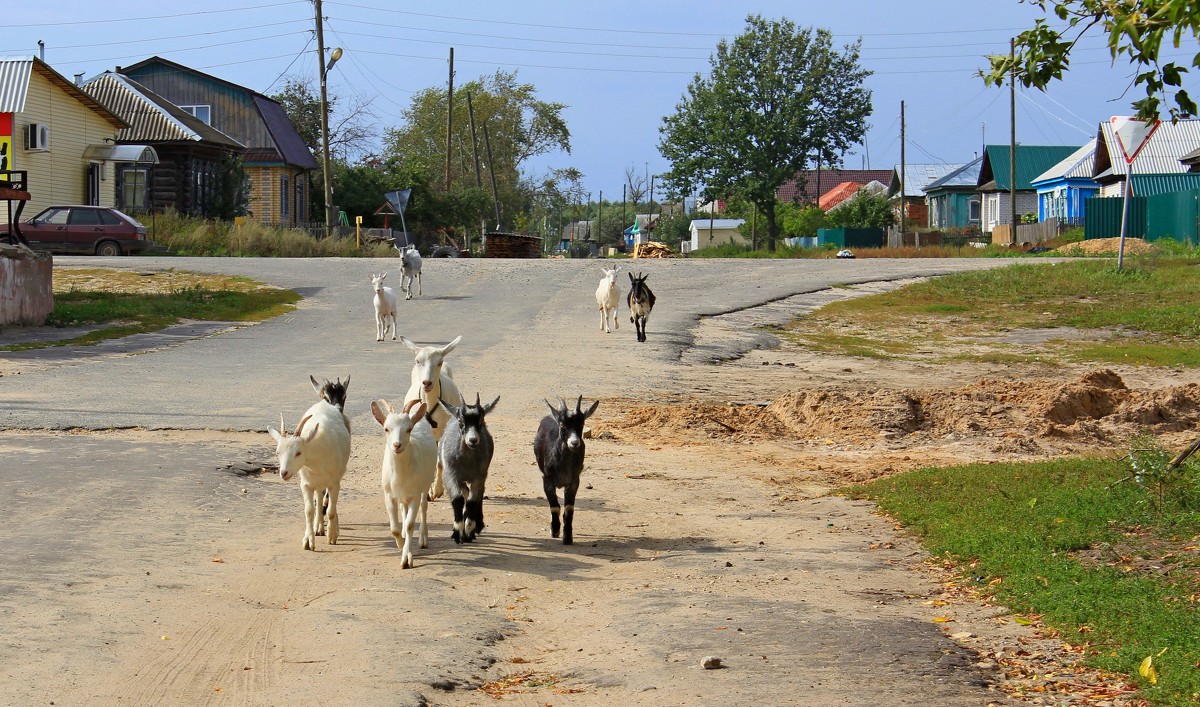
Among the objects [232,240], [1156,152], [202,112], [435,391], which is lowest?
[435,391]

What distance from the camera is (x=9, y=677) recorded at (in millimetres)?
5750

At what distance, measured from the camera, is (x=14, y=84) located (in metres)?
42.1

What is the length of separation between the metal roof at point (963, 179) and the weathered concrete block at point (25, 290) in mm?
62680

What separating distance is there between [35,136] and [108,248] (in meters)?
7.29

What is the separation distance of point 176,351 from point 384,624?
1443 cm

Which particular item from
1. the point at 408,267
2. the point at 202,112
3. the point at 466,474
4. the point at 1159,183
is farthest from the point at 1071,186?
the point at 466,474

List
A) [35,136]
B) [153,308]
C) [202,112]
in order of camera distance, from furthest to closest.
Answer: [202,112] → [35,136] → [153,308]

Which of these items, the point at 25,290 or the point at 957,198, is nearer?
the point at 25,290

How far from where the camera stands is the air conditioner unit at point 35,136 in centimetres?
4259

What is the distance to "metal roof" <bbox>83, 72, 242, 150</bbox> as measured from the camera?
165ft

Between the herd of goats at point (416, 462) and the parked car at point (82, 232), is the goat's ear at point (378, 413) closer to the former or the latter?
the herd of goats at point (416, 462)

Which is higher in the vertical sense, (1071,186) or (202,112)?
(202,112)

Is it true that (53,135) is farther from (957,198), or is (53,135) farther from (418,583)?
(957,198)

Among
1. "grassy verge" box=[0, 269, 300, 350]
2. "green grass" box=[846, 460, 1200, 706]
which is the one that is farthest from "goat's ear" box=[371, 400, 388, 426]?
"grassy verge" box=[0, 269, 300, 350]
